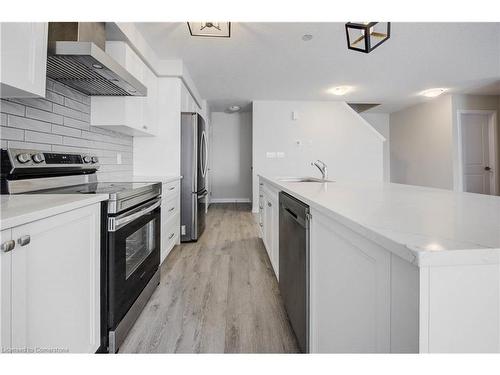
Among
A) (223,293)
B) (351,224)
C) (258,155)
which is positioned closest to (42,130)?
(223,293)

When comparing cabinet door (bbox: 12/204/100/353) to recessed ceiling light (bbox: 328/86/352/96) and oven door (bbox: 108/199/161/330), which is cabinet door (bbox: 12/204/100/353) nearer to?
oven door (bbox: 108/199/161/330)

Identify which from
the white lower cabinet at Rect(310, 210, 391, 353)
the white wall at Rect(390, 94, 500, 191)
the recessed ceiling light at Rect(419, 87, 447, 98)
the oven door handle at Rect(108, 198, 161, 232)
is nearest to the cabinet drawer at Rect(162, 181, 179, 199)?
the oven door handle at Rect(108, 198, 161, 232)

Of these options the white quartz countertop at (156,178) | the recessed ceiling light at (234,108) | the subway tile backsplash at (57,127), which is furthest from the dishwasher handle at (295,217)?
the recessed ceiling light at (234,108)

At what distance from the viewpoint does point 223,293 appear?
1.90 metres

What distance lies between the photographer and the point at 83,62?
1.49m

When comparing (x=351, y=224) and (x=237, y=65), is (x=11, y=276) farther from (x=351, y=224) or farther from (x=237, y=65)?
(x=237, y=65)

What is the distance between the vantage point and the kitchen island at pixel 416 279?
0.42m

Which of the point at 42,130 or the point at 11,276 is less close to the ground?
the point at 42,130

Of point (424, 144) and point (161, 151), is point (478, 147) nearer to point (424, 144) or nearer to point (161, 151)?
point (424, 144)

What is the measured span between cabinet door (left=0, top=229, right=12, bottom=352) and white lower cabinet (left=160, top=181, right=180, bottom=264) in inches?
67.6

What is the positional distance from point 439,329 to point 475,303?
0.07 meters

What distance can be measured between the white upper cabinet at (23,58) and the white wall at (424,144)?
6.53 m

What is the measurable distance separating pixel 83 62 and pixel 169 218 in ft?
5.31

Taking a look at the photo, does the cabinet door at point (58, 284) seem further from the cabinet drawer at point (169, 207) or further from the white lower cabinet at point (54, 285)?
the cabinet drawer at point (169, 207)
